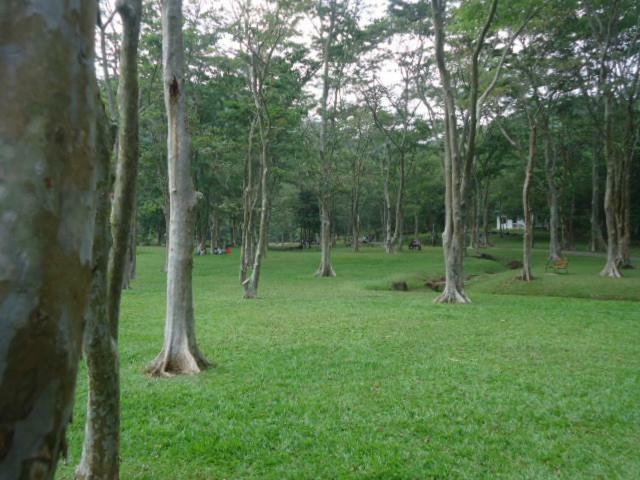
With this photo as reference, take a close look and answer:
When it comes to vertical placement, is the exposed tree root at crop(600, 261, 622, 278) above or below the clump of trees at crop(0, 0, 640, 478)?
below

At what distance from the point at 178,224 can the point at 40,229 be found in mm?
5660

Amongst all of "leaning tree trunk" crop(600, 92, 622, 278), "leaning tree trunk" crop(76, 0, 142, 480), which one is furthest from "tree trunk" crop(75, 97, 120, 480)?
"leaning tree trunk" crop(600, 92, 622, 278)

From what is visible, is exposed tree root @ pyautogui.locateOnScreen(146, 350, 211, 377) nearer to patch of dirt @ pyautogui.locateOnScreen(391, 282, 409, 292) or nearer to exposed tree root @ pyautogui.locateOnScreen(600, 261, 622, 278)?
patch of dirt @ pyautogui.locateOnScreen(391, 282, 409, 292)

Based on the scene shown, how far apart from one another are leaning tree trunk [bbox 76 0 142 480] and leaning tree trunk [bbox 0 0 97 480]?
195cm

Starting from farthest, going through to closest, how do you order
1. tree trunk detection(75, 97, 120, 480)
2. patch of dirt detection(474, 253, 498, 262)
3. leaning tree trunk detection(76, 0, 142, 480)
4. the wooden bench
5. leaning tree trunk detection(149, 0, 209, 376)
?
1. patch of dirt detection(474, 253, 498, 262)
2. the wooden bench
3. leaning tree trunk detection(149, 0, 209, 376)
4. leaning tree trunk detection(76, 0, 142, 480)
5. tree trunk detection(75, 97, 120, 480)

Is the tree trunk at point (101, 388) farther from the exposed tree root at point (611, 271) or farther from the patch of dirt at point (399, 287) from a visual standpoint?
the exposed tree root at point (611, 271)

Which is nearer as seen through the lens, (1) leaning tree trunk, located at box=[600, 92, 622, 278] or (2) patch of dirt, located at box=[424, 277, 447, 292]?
(1) leaning tree trunk, located at box=[600, 92, 622, 278]

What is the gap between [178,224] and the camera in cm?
655

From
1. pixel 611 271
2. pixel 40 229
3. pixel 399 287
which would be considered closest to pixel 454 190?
pixel 399 287

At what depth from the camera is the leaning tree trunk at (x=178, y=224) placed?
20.9ft

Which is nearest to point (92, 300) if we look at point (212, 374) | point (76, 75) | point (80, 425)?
point (76, 75)

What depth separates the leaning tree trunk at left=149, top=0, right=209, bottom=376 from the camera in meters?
6.36

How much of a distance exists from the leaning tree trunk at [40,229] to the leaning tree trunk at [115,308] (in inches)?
76.6

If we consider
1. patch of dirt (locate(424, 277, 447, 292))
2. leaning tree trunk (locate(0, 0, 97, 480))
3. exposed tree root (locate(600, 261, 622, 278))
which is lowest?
patch of dirt (locate(424, 277, 447, 292))
